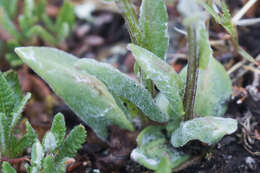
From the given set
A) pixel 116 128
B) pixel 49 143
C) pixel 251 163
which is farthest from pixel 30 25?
pixel 251 163

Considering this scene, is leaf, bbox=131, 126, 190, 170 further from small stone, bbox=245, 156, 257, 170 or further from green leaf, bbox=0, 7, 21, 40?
green leaf, bbox=0, 7, 21, 40

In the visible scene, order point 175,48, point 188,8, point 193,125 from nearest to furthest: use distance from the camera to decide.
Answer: point 193,125
point 188,8
point 175,48

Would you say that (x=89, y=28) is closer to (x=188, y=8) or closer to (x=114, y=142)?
(x=188, y=8)

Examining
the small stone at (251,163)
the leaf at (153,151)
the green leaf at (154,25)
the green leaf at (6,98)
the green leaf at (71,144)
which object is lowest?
the small stone at (251,163)

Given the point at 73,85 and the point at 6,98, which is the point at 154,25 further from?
the point at 6,98

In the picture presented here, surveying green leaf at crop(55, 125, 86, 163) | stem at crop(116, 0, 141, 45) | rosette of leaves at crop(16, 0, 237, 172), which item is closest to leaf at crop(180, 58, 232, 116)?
rosette of leaves at crop(16, 0, 237, 172)

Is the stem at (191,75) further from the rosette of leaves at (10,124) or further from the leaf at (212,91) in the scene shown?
the rosette of leaves at (10,124)

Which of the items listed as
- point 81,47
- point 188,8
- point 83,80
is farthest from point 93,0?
point 83,80

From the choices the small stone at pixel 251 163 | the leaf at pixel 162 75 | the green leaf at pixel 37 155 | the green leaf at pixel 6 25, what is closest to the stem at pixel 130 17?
the leaf at pixel 162 75
